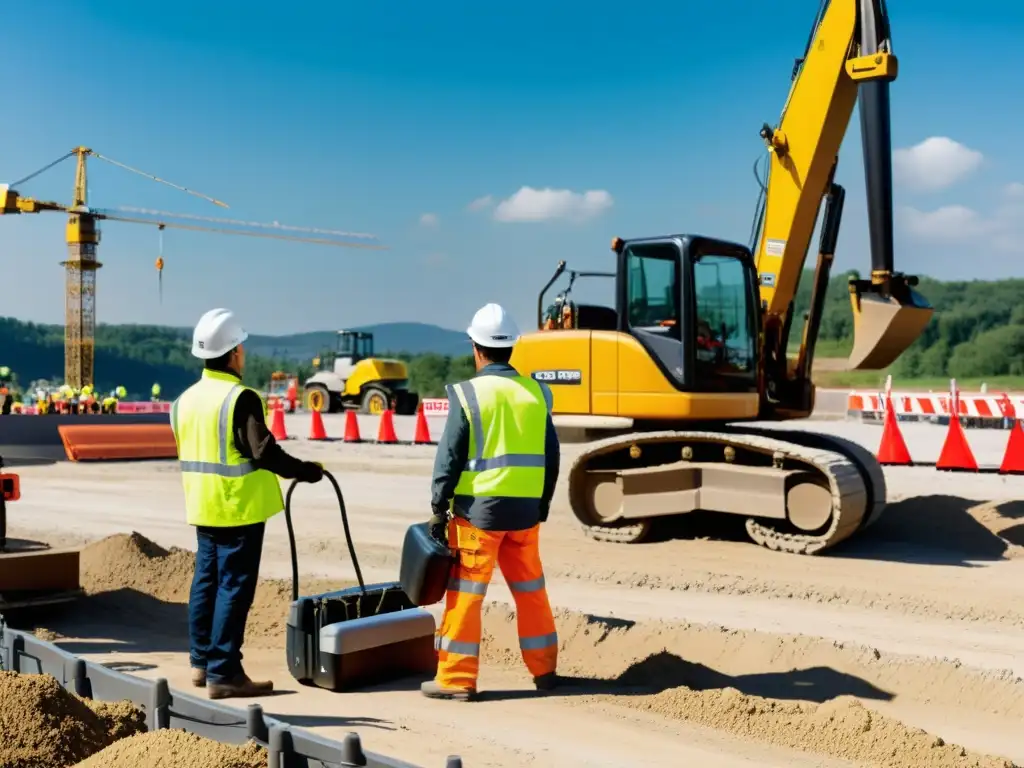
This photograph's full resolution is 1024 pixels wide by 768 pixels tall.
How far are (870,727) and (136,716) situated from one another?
3166 millimetres

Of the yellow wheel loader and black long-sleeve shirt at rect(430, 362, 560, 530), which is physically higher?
the yellow wheel loader

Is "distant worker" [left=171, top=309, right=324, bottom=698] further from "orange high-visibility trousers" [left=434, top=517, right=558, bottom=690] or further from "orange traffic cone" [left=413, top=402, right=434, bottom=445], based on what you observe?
"orange traffic cone" [left=413, top=402, right=434, bottom=445]

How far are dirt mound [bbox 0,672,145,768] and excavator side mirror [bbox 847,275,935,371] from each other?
24.7ft

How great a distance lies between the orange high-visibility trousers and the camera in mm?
5039

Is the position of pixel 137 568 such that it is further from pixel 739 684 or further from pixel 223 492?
pixel 739 684

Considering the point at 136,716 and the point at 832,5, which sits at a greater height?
the point at 832,5

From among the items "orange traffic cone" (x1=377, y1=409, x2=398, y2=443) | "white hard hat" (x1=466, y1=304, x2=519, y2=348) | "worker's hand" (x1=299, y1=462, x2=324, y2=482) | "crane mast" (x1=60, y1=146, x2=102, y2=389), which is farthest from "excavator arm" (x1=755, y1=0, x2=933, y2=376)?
"crane mast" (x1=60, y1=146, x2=102, y2=389)

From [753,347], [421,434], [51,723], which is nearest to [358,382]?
[421,434]

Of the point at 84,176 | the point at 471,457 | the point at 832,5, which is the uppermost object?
the point at 84,176

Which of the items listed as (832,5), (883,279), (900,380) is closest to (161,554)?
(883,279)

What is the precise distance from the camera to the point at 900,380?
6100 centimetres

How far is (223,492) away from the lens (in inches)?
198

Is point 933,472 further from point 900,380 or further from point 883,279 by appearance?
point 900,380

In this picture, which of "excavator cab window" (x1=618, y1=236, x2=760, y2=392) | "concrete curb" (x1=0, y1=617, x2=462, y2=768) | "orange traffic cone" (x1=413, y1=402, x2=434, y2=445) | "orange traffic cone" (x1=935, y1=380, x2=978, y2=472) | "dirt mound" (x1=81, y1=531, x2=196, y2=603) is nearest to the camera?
"concrete curb" (x1=0, y1=617, x2=462, y2=768)
